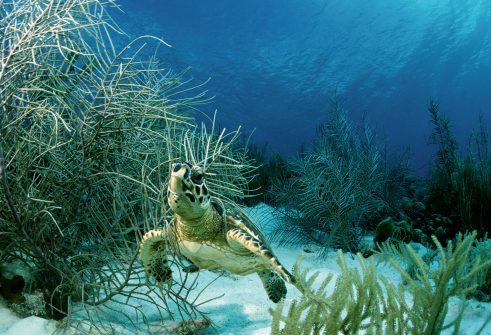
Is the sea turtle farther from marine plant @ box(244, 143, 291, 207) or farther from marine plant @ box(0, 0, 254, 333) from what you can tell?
marine plant @ box(244, 143, 291, 207)

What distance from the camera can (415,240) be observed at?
5.56 m

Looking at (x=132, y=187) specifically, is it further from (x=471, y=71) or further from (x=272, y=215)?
(x=471, y=71)

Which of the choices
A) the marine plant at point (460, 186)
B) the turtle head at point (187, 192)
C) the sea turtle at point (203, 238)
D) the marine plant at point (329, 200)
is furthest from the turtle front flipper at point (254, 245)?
the marine plant at point (460, 186)

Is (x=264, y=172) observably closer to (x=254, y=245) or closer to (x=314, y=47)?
(x=254, y=245)

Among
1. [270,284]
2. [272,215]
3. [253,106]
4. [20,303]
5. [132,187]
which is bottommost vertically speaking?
[20,303]

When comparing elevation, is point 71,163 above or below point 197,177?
above

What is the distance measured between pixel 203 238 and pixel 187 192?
571mm

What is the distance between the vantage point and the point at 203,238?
8.87ft

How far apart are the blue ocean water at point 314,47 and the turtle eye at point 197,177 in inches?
987

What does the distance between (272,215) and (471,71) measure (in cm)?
4949

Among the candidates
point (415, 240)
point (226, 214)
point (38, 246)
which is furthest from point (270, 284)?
point (415, 240)

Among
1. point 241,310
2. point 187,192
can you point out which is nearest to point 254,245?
point 187,192

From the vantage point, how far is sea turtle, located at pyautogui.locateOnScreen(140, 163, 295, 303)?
2.32m

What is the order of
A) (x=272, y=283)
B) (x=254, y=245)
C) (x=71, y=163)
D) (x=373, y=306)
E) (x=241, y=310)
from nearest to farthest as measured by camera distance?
1. (x=373, y=306)
2. (x=254, y=245)
3. (x=71, y=163)
4. (x=272, y=283)
5. (x=241, y=310)
